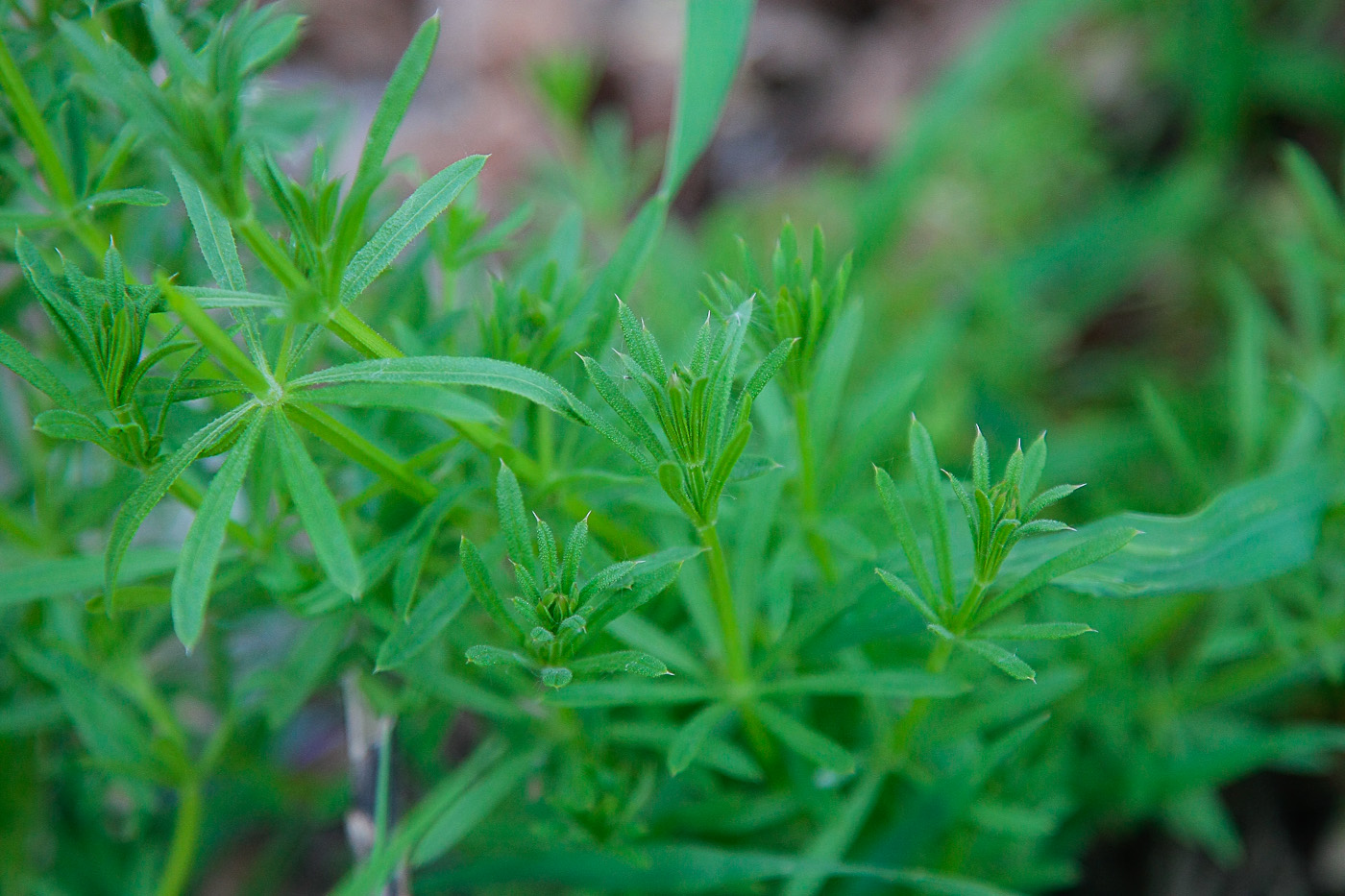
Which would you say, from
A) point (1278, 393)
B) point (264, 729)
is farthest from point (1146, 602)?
point (264, 729)

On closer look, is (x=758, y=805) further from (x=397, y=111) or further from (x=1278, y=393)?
(x=1278, y=393)

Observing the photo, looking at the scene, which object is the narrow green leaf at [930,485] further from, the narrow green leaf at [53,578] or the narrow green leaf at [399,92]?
the narrow green leaf at [53,578]

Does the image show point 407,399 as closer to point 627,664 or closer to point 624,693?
point 627,664

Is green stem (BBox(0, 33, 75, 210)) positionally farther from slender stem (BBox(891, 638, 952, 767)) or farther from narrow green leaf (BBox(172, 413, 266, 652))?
slender stem (BBox(891, 638, 952, 767))

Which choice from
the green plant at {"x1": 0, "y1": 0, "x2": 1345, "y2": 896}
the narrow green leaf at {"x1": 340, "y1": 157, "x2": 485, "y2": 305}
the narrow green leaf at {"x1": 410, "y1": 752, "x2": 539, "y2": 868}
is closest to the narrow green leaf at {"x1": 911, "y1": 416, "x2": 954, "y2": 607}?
the green plant at {"x1": 0, "y1": 0, "x2": 1345, "y2": 896}

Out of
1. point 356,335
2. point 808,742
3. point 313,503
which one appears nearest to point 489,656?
point 313,503

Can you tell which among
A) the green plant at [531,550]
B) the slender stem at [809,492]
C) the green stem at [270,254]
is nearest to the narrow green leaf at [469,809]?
the green plant at [531,550]
